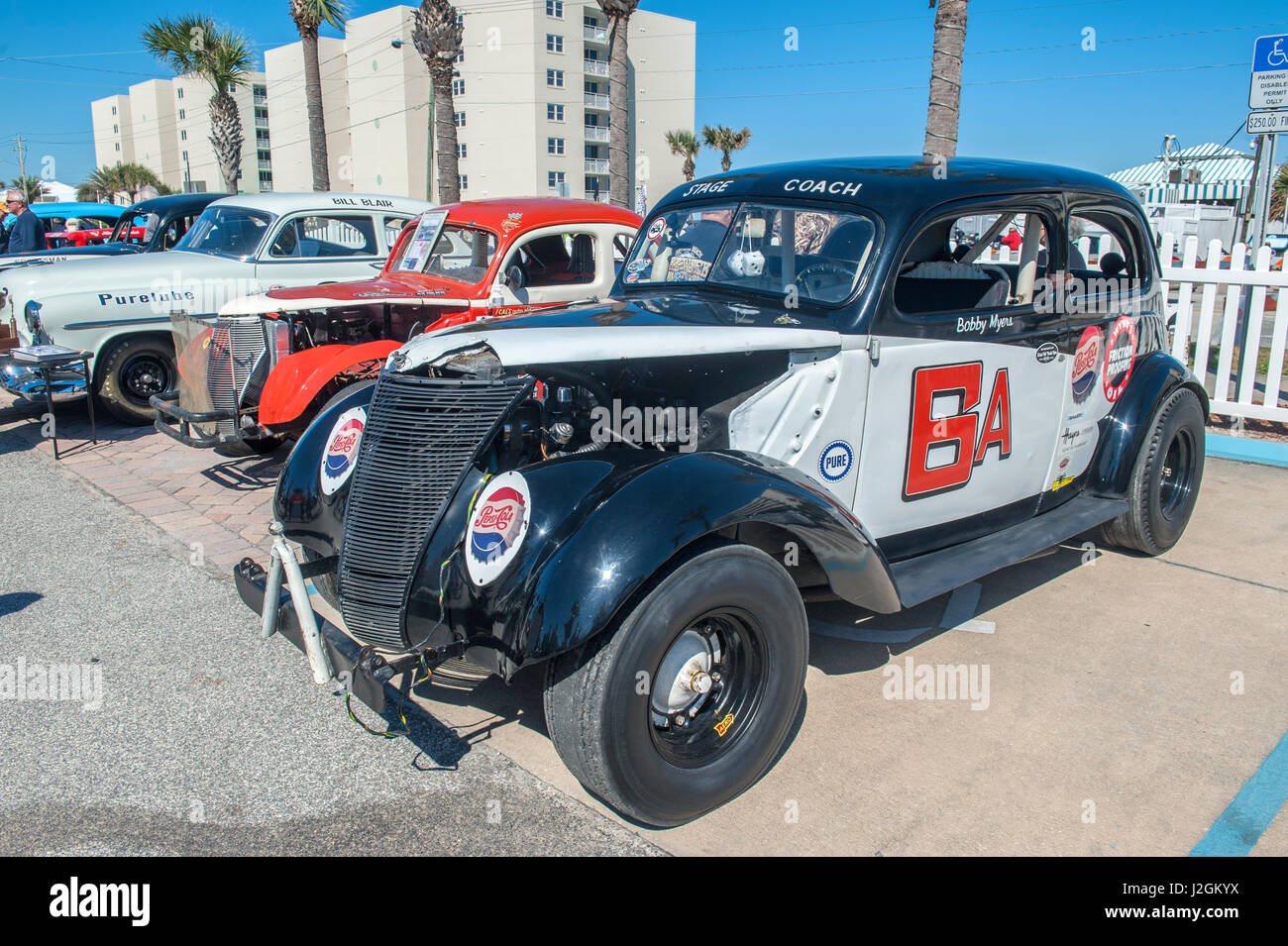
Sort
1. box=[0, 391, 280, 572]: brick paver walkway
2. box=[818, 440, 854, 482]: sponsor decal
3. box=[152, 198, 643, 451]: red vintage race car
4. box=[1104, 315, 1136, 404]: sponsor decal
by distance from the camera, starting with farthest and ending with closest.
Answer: box=[152, 198, 643, 451]: red vintage race car < box=[0, 391, 280, 572]: brick paver walkway < box=[1104, 315, 1136, 404]: sponsor decal < box=[818, 440, 854, 482]: sponsor decal

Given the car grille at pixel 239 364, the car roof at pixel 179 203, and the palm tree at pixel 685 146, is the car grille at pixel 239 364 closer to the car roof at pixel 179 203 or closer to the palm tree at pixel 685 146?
the car roof at pixel 179 203

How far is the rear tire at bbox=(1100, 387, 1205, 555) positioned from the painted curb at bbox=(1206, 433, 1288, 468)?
1967 mm

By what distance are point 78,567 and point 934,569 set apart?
172 inches

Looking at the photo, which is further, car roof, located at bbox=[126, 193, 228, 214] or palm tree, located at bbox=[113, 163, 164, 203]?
palm tree, located at bbox=[113, 163, 164, 203]

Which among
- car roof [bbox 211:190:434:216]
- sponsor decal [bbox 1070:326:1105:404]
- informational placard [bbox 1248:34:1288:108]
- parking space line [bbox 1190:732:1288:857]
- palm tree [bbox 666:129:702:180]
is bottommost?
parking space line [bbox 1190:732:1288:857]

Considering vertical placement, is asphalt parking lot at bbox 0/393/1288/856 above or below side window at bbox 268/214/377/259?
below

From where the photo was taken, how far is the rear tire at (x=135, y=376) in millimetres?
7941

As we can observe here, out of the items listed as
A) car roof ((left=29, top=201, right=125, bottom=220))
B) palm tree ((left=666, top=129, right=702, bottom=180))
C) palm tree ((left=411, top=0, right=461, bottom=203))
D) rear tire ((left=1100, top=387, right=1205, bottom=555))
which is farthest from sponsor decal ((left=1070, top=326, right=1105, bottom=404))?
palm tree ((left=666, top=129, right=702, bottom=180))

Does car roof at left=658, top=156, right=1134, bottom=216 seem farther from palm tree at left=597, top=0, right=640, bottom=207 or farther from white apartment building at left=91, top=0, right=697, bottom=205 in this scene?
white apartment building at left=91, top=0, right=697, bottom=205

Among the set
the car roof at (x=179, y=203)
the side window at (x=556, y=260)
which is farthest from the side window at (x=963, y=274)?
the car roof at (x=179, y=203)

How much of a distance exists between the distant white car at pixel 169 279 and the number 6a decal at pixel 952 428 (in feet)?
18.8

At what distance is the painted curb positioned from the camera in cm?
659

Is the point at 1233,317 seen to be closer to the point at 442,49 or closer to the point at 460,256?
the point at 460,256
